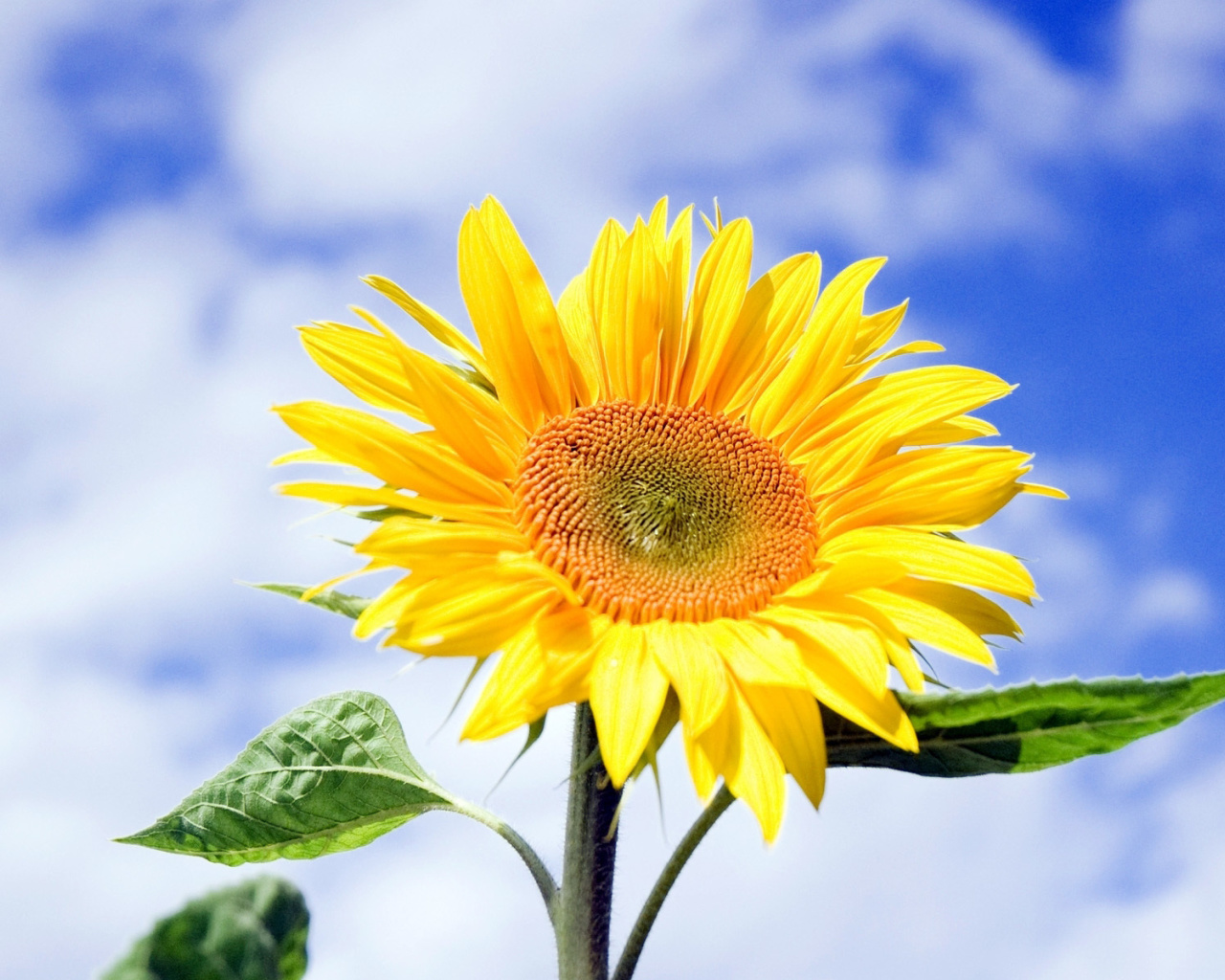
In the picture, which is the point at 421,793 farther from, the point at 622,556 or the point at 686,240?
the point at 686,240

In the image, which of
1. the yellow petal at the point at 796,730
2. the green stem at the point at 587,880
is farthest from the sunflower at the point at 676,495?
the green stem at the point at 587,880

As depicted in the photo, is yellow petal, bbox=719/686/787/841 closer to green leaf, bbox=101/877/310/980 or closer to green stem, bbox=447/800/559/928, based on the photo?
green stem, bbox=447/800/559/928

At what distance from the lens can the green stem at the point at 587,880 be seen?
259 centimetres

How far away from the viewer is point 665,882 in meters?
2.65

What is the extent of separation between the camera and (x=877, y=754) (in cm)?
262

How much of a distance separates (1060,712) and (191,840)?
191cm

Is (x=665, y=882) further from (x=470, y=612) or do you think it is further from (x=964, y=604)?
(x=964, y=604)

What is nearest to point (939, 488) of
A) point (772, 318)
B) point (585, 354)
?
point (772, 318)

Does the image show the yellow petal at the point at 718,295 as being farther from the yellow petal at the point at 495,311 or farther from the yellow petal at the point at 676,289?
the yellow petal at the point at 495,311

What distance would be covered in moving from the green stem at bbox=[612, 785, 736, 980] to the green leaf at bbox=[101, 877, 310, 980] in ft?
2.11

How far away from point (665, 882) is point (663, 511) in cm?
91

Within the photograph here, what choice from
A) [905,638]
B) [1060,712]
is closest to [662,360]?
[905,638]

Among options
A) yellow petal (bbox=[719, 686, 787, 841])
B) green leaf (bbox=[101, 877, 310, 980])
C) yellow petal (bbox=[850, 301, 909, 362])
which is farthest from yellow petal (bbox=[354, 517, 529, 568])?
yellow petal (bbox=[850, 301, 909, 362])

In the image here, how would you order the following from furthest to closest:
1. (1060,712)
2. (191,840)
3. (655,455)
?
(655,455) < (191,840) < (1060,712)
